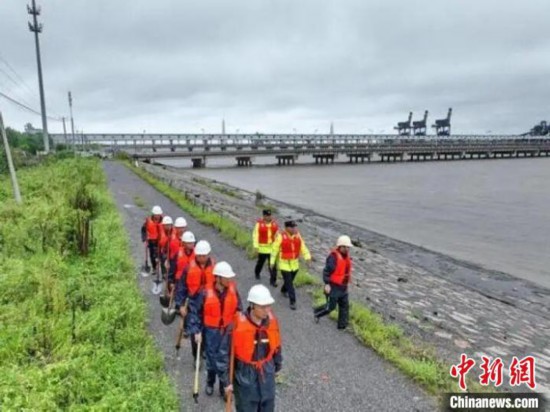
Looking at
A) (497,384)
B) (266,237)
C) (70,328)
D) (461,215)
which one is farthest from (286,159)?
(497,384)

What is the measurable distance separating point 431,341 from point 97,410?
21.2 feet

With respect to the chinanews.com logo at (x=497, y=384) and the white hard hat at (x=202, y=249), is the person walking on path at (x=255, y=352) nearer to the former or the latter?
the white hard hat at (x=202, y=249)

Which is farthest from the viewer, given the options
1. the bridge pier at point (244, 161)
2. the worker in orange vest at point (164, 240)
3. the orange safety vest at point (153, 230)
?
the bridge pier at point (244, 161)

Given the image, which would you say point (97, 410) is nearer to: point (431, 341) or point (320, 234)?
point (431, 341)

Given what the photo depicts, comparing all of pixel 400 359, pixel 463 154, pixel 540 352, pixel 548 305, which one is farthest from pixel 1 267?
pixel 463 154

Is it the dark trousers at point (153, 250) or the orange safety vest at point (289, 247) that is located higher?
the orange safety vest at point (289, 247)

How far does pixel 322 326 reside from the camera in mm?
8414

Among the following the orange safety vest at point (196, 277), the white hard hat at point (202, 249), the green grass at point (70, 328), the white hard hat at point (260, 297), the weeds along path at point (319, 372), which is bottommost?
the weeds along path at point (319, 372)

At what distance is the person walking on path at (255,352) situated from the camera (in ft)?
14.2

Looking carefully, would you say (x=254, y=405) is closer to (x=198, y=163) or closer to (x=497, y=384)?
(x=497, y=384)

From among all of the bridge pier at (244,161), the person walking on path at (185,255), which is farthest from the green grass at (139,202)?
the bridge pier at (244,161)

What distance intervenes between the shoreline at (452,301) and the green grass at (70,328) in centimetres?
543

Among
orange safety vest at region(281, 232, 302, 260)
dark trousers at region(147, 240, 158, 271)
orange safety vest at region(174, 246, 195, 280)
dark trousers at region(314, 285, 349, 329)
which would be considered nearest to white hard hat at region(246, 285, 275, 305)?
orange safety vest at region(174, 246, 195, 280)

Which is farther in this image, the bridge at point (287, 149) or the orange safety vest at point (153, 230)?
the bridge at point (287, 149)
